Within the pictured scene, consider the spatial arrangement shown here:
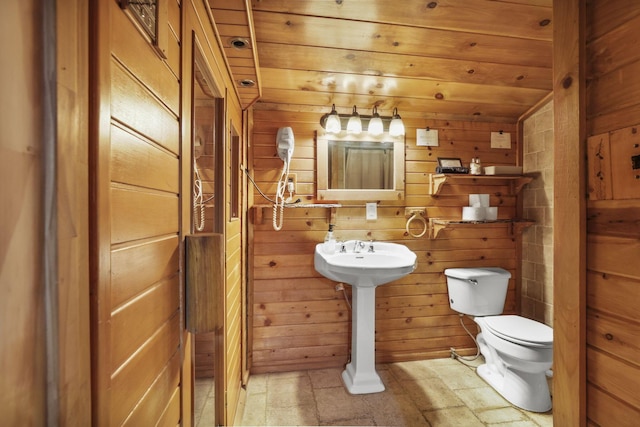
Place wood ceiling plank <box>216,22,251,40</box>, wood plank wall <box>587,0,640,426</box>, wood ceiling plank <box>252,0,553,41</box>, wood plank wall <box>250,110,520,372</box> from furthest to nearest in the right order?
wood plank wall <box>250,110,520,372</box>, wood ceiling plank <box>252,0,553,41</box>, wood ceiling plank <box>216,22,251,40</box>, wood plank wall <box>587,0,640,426</box>

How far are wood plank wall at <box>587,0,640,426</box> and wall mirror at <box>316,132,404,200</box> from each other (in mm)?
1460

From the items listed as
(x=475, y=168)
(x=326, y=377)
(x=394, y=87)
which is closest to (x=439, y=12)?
(x=394, y=87)

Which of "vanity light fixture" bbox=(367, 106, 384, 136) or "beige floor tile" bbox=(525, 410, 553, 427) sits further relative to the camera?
"vanity light fixture" bbox=(367, 106, 384, 136)

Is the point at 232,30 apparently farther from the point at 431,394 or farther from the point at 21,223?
the point at 431,394

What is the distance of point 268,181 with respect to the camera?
→ 6.97ft

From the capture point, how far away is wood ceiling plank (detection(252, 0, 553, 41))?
1394 millimetres

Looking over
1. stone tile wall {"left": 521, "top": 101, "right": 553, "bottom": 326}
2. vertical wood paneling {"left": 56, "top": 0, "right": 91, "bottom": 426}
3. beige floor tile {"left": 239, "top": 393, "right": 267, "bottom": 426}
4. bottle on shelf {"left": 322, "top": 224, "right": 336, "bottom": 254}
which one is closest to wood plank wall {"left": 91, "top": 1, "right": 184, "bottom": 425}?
vertical wood paneling {"left": 56, "top": 0, "right": 91, "bottom": 426}

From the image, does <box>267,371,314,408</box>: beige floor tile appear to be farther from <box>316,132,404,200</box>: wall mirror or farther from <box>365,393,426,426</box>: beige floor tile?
<box>316,132,404,200</box>: wall mirror

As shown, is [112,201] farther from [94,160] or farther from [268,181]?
[268,181]

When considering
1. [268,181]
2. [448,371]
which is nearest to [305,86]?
[268,181]

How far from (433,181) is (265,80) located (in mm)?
1467

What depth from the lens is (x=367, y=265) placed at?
1805mm

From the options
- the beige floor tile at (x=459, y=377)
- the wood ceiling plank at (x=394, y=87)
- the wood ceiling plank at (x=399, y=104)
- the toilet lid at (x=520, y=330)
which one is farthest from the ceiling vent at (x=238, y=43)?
the beige floor tile at (x=459, y=377)

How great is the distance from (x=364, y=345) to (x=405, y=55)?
1886mm
